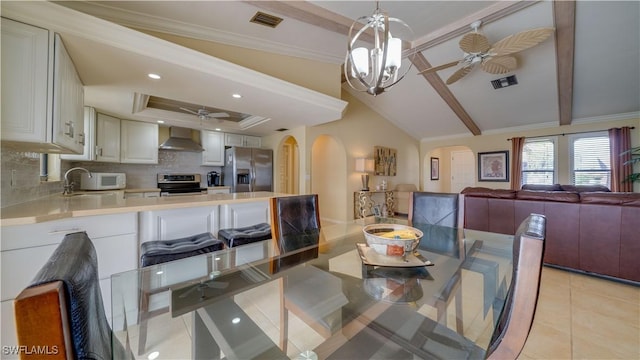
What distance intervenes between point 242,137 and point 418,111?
4.52 meters

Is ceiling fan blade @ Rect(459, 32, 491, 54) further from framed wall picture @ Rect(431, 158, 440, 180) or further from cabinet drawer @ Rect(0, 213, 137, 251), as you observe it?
framed wall picture @ Rect(431, 158, 440, 180)

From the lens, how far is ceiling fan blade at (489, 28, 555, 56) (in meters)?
2.66

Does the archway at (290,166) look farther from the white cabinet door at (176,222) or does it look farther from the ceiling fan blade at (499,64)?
the ceiling fan blade at (499,64)

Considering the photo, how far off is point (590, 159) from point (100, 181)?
31.2ft

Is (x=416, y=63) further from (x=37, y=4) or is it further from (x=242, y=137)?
(x=37, y=4)

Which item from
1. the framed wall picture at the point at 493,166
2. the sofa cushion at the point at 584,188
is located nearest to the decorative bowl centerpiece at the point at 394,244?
the sofa cushion at the point at 584,188

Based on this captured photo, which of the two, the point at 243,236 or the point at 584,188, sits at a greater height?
the point at 584,188

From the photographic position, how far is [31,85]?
1.48 meters

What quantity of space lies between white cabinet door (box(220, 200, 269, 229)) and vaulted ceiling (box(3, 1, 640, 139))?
1.35m

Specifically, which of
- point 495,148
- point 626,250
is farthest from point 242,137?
point 495,148

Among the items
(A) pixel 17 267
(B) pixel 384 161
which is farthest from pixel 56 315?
(B) pixel 384 161

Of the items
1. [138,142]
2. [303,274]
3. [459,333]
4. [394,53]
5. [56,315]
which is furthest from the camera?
[138,142]

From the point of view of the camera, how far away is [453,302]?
124cm

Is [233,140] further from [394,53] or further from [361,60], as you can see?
[394,53]
